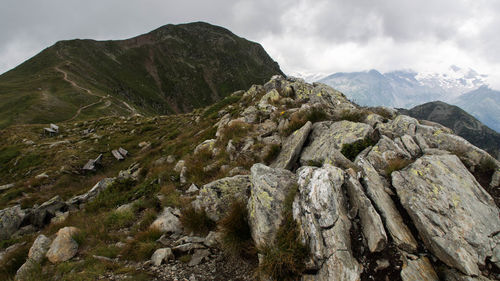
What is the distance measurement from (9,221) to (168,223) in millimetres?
12338

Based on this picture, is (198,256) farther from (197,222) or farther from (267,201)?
(267,201)

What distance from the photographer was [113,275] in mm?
5902

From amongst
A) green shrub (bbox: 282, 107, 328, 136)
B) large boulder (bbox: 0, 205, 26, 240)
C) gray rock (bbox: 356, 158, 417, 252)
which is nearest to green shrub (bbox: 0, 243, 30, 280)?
large boulder (bbox: 0, 205, 26, 240)

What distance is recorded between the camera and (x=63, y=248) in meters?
7.27

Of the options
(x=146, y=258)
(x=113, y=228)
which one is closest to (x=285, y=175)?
(x=146, y=258)

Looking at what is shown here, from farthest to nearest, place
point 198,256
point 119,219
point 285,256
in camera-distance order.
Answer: point 119,219, point 198,256, point 285,256

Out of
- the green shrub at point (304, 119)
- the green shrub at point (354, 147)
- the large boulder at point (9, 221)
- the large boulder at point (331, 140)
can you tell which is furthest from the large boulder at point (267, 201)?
the large boulder at point (9, 221)

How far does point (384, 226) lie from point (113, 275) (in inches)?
312

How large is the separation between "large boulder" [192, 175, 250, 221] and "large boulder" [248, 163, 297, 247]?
1.14 metres

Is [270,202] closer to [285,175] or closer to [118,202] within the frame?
[285,175]

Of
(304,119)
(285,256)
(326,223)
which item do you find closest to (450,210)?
(326,223)

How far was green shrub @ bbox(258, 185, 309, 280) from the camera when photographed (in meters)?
4.86

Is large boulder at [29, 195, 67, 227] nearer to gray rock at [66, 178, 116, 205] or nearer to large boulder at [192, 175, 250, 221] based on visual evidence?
gray rock at [66, 178, 116, 205]

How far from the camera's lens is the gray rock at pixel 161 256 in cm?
630
